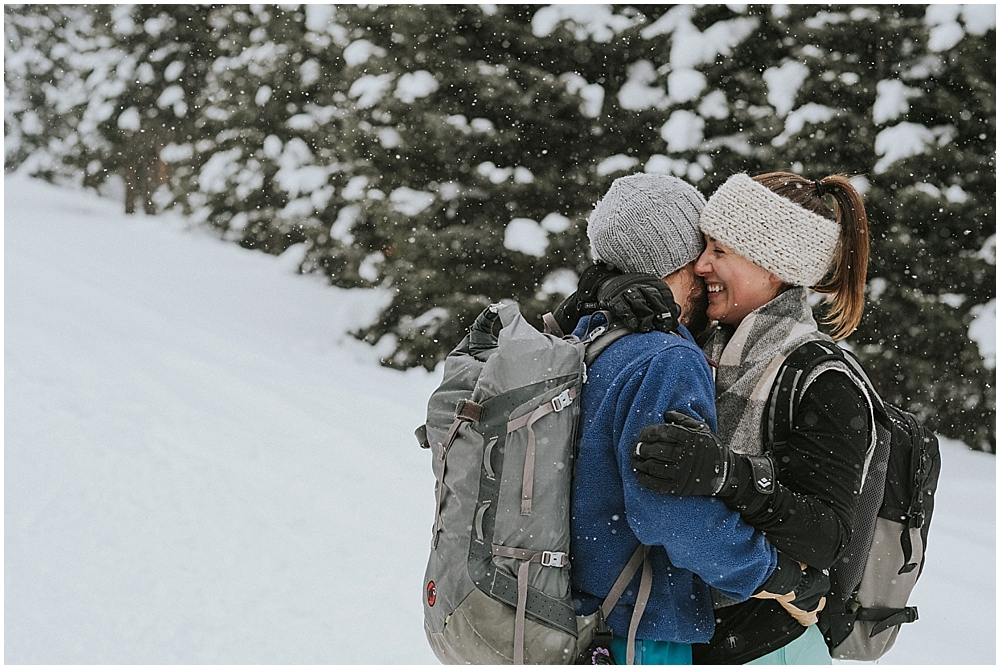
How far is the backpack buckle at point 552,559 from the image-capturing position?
1987 mm

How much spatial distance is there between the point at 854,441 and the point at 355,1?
10.3 meters

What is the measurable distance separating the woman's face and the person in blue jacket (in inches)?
16.7

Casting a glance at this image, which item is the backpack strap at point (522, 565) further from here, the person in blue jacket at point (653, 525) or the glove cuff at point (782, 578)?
the glove cuff at point (782, 578)

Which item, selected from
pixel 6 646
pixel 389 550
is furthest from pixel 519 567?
pixel 389 550

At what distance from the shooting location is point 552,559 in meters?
1.99

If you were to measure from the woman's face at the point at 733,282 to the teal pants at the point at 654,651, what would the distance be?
0.93 metres

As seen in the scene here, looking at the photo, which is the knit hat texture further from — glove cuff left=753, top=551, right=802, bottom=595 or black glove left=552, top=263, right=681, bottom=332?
glove cuff left=753, top=551, right=802, bottom=595

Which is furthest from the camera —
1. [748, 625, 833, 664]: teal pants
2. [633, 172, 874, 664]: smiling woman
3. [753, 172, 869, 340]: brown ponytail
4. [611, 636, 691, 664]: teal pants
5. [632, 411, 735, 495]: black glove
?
[753, 172, 869, 340]: brown ponytail

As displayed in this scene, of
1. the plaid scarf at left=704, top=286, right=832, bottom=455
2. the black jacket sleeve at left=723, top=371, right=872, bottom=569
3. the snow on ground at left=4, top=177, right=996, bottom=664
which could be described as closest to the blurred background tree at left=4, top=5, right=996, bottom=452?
the snow on ground at left=4, top=177, right=996, bottom=664

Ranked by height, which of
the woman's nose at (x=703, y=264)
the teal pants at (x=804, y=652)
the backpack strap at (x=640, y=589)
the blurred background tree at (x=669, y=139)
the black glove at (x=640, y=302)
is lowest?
the blurred background tree at (x=669, y=139)

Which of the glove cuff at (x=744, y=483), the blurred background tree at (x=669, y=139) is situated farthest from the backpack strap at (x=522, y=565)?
the blurred background tree at (x=669, y=139)

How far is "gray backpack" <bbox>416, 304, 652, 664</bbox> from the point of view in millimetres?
1968

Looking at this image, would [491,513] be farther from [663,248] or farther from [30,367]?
[30,367]

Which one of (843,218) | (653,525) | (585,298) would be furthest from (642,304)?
(843,218)
